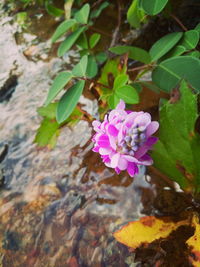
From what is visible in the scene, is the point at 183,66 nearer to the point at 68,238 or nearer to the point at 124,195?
the point at 124,195

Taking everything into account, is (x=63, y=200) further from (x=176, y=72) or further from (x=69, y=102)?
(x=176, y=72)

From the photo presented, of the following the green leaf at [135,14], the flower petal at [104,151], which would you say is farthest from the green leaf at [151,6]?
the flower petal at [104,151]

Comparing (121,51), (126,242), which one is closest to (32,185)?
(126,242)

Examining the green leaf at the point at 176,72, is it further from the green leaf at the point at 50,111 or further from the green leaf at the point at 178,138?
the green leaf at the point at 50,111

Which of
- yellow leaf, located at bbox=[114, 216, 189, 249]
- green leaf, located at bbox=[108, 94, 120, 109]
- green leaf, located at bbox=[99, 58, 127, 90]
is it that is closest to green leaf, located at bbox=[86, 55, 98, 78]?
green leaf, located at bbox=[99, 58, 127, 90]

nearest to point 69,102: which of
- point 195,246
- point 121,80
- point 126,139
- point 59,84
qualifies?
point 59,84

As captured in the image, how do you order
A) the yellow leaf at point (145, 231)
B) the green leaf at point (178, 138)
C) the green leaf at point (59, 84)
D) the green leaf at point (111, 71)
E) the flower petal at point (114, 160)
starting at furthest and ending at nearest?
the green leaf at point (111, 71) → the green leaf at point (59, 84) → the yellow leaf at point (145, 231) → the green leaf at point (178, 138) → the flower petal at point (114, 160)

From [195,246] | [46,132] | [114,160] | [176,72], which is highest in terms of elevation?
[114,160]
